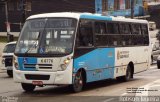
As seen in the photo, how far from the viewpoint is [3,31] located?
7631 centimetres

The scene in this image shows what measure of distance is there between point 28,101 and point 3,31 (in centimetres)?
6339

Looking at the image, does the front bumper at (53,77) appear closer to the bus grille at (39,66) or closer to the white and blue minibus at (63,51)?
the white and blue minibus at (63,51)

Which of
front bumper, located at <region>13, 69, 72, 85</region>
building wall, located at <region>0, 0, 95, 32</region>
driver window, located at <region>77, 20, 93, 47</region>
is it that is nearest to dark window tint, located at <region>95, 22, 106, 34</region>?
driver window, located at <region>77, 20, 93, 47</region>

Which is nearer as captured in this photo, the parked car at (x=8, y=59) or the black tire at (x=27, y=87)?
the black tire at (x=27, y=87)

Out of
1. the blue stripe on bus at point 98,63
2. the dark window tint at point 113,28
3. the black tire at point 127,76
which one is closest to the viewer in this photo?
the blue stripe on bus at point 98,63

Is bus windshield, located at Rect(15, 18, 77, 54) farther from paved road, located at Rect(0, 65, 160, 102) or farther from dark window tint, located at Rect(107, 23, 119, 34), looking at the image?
dark window tint, located at Rect(107, 23, 119, 34)

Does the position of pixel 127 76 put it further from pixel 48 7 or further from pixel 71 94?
pixel 48 7

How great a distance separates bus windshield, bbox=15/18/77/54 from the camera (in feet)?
51.7

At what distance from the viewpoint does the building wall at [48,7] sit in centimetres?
7594

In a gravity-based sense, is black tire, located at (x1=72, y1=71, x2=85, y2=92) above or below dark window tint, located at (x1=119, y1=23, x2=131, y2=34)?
below

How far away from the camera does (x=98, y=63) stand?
17.9 meters

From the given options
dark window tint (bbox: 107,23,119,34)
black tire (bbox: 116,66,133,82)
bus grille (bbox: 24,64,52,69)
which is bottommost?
black tire (bbox: 116,66,133,82)

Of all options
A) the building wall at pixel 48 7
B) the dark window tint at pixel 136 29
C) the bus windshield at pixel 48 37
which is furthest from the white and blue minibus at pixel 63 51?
the building wall at pixel 48 7

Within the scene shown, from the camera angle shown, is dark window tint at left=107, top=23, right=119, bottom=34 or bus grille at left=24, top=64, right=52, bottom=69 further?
dark window tint at left=107, top=23, right=119, bottom=34
